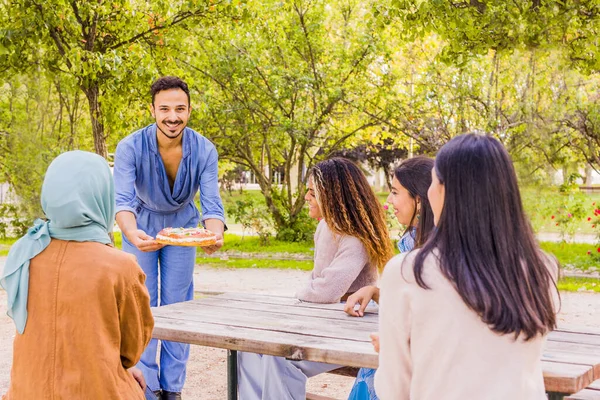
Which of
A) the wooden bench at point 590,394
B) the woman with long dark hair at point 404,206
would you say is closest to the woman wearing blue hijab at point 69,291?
the woman with long dark hair at point 404,206

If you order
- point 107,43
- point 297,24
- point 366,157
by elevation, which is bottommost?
point 366,157

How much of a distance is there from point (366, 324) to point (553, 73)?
9.83 m

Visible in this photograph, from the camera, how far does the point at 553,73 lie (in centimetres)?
1200

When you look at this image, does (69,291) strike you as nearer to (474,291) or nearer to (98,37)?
(474,291)

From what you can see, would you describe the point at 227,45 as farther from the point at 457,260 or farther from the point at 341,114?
the point at 457,260

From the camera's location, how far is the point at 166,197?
476cm

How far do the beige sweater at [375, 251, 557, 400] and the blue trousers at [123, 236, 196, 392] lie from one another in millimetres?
2745

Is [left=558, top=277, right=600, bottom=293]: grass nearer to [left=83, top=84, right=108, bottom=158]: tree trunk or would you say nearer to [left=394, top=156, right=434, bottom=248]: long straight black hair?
[left=83, top=84, right=108, bottom=158]: tree trunk

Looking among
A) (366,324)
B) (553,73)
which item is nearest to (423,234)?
(366,324)

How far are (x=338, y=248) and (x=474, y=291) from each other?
1.85 meters

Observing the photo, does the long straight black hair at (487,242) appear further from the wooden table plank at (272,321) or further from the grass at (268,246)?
the grass at (268,246)

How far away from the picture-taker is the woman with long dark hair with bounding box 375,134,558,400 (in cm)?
198

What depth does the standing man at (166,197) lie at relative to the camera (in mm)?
4621

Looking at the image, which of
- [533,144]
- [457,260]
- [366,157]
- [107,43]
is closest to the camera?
[457,260]
